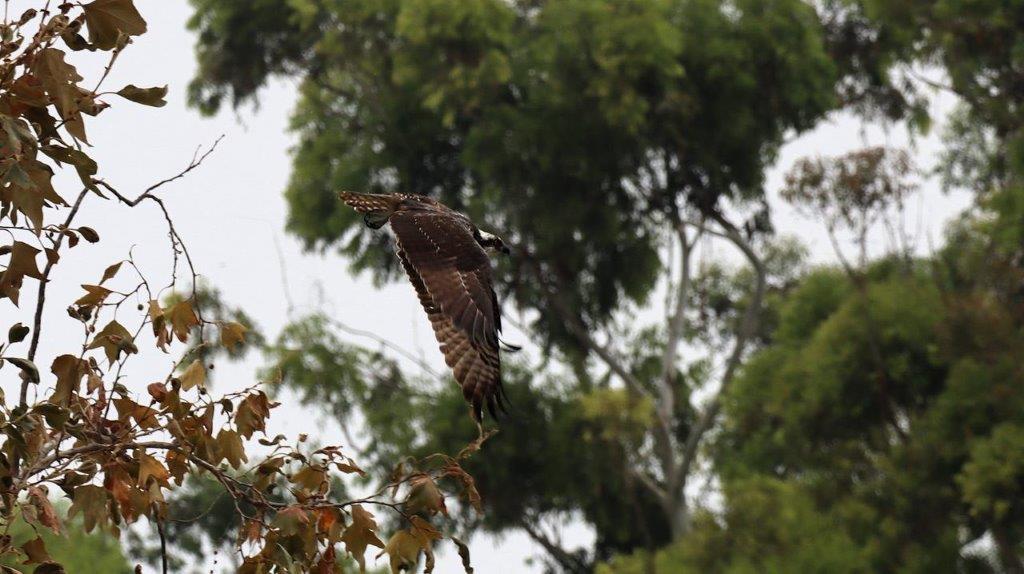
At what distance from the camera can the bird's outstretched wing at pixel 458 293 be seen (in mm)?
6641

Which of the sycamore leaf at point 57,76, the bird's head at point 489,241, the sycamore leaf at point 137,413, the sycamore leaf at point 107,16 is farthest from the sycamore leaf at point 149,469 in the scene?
the bird's head at point 489,241

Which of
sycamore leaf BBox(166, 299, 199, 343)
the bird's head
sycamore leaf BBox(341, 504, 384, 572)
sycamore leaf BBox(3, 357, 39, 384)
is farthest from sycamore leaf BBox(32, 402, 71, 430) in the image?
the bird's head

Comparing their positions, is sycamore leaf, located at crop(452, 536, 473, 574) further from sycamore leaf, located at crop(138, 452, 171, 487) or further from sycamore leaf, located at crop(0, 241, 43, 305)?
sycamore leaf, located at crop(0, 241, 43, 305)

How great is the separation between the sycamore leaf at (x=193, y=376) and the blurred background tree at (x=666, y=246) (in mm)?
16423

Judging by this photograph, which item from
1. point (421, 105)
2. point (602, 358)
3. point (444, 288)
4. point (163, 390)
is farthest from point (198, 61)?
point (163, 390)

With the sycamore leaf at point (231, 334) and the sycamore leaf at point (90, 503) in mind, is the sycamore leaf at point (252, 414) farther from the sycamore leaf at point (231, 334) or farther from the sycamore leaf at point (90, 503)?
the sycamore leaf at point (90, 503)

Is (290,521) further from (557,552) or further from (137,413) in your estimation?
(557,552)

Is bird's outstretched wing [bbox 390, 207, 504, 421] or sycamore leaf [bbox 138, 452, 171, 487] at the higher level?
bird's outstretched wing [bbox 390, 207, 504, 421]

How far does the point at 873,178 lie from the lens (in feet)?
68.4

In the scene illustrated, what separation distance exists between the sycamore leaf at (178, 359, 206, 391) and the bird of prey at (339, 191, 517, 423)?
1.63 meters

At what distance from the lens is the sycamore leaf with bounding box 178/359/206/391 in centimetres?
445

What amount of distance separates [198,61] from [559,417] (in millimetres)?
7311

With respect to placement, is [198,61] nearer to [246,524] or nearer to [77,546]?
[77,546]

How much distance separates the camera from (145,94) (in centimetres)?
438
